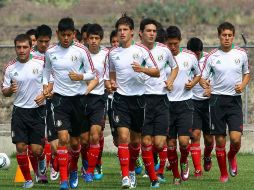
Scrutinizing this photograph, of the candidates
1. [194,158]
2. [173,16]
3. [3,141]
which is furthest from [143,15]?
[194,158]

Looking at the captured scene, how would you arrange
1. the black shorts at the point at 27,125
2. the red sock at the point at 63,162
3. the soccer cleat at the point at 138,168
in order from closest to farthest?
the red sock at the point at 63,162 < the black shorts at the point at 27,125 < the soccer cleat at the point at 138,168

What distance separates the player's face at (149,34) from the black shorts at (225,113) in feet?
4.80

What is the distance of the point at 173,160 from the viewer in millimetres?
18891

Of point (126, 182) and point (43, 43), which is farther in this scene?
point (43, 43)

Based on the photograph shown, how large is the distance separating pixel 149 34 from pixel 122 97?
1.00 metres

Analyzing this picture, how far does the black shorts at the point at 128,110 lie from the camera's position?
17.6 m

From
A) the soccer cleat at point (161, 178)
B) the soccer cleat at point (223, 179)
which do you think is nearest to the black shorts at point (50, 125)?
the soccer cleat at point (161, 178)

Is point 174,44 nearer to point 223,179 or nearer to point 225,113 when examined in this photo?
point 225,113

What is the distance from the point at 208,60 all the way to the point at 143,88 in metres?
1.51

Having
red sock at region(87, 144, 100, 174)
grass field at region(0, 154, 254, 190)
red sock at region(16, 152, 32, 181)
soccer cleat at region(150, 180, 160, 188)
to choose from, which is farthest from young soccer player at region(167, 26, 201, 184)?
red sock at region(16, 152, 32, 181)

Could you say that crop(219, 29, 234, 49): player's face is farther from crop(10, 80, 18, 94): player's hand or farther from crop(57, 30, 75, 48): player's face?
crop(10, 80, 18, 94): player's hand

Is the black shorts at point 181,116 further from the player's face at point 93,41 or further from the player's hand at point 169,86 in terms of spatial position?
the player's face at point 93,41

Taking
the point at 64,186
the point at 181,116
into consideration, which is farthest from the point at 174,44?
the point at 64,186

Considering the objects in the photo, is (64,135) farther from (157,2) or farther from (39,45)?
(157,2)
